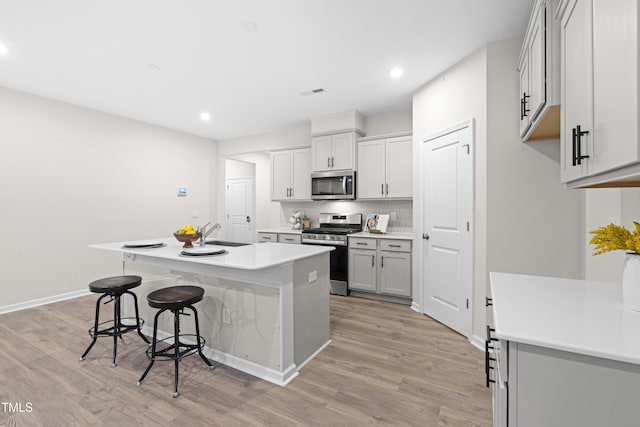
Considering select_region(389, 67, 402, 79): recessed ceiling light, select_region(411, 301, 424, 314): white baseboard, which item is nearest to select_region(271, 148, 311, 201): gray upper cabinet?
select_region(389, 67, 402, 79): recessed ceiling light

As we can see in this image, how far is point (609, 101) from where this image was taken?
1.04 m

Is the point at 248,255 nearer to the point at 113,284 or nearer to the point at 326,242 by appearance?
the point at 113,284

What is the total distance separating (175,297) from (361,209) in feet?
11.0

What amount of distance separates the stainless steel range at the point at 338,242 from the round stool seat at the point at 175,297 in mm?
2428

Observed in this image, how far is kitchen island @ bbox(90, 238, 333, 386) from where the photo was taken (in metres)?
2.15

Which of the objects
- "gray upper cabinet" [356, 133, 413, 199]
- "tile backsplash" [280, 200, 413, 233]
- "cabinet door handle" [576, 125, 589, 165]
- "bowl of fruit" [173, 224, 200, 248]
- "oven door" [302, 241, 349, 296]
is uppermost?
"gray upper cabinet" [356, 133, 413, 199]

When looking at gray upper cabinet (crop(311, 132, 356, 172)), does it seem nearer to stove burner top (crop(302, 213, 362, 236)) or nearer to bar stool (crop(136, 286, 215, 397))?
stove burner top (crop(302, 213, 362, 236))

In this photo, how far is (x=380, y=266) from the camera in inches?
159

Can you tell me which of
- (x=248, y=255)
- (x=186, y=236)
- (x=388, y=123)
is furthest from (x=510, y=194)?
(x=186, y=236)

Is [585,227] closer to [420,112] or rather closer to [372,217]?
[420,112]

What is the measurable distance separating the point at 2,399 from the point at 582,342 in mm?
3291

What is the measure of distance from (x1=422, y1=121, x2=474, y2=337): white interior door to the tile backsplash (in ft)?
3.09

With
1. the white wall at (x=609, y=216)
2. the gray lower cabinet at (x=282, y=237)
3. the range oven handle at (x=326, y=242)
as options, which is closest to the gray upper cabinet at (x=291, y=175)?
the gray lower cabinet at (x=282, y=237)

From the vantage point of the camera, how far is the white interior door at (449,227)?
9.37 ft
